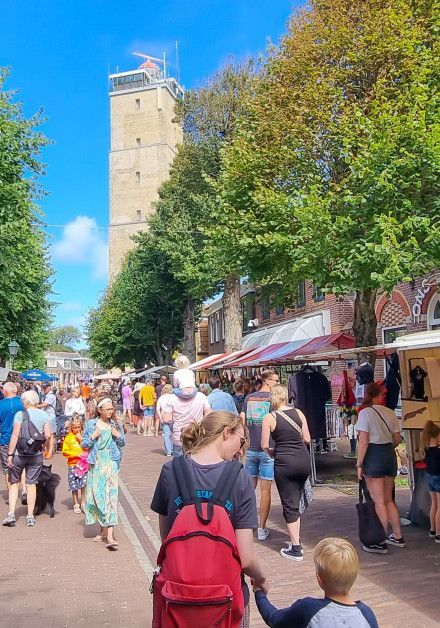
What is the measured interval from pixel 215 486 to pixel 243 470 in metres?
0.20

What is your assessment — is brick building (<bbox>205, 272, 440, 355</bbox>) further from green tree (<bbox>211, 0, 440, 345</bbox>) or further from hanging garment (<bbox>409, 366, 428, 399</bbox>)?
hanging garment (<bbox>409, 366, 428, 399</bbox>)

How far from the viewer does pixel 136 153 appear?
77.4 metres

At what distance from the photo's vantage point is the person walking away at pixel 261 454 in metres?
7.37

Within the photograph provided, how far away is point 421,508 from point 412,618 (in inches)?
113

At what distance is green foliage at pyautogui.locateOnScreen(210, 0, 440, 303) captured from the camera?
33.1ft

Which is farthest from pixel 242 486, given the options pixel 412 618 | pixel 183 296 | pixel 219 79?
pixel 183 296

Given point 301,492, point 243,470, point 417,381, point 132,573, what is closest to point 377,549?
point 301,492

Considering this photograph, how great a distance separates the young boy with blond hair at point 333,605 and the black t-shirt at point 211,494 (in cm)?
36

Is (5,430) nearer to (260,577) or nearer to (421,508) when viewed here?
(421,508)

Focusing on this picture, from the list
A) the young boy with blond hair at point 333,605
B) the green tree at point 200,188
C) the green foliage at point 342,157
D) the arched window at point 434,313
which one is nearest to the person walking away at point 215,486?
the young boy with blond hair at point 333,605

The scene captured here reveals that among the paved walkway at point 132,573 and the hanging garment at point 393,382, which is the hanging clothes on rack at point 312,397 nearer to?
the paved walkway at point 132,573

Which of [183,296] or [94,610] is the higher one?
[183,296]

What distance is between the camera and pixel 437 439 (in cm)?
695

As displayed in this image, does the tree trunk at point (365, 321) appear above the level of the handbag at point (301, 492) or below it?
above
